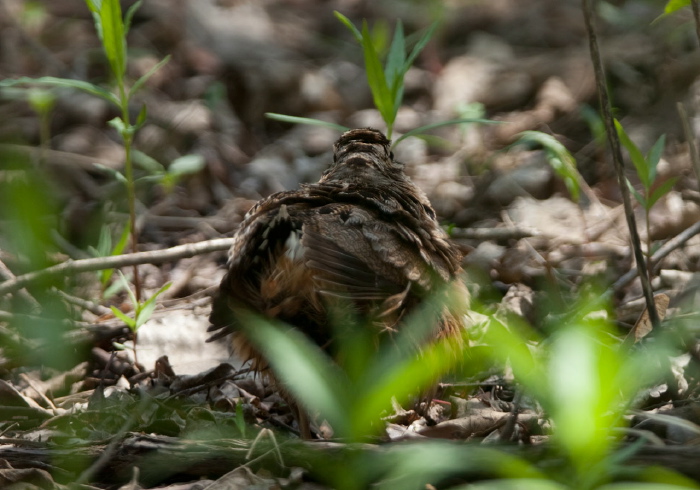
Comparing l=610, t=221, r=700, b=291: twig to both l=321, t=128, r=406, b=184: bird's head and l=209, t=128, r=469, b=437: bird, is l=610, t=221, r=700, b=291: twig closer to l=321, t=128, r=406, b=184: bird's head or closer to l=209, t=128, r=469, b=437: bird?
l=209, t=128, r=469, b=437: bird

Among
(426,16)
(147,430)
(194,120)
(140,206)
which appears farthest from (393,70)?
(426,16)

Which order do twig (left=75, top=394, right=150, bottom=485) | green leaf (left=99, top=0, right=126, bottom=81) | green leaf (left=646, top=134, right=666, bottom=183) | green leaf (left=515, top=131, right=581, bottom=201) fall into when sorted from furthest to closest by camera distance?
green leaf (left=515, top=131, right=581, bottom=201)
green leaf (left=99, top=0, right=126, bottom=81)
green leaf (left=646, top=134, right=666, bottom=183)
twig (left=75, top=394, right=150, bottom=485)

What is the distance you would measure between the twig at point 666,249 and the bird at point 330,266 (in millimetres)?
1190

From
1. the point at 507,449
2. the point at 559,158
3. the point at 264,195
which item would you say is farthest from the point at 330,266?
the point at 264,195

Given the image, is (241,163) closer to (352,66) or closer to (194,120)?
(194,120)

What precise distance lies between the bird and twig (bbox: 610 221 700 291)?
3.91 feet

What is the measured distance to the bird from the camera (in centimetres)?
286

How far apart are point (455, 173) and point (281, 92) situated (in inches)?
88.2

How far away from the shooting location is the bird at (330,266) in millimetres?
2855

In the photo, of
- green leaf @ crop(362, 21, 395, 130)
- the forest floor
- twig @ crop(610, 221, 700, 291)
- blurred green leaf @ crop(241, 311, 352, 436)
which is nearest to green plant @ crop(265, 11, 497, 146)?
green leaf @ crop(362, 21, 395, 130)

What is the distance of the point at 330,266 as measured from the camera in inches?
110

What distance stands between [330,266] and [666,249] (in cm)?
206

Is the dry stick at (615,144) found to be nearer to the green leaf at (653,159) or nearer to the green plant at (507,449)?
the green plant at (507,449)

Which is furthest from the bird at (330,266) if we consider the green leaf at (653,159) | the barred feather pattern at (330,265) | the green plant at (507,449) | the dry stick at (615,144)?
the green leaf at (653,159)
